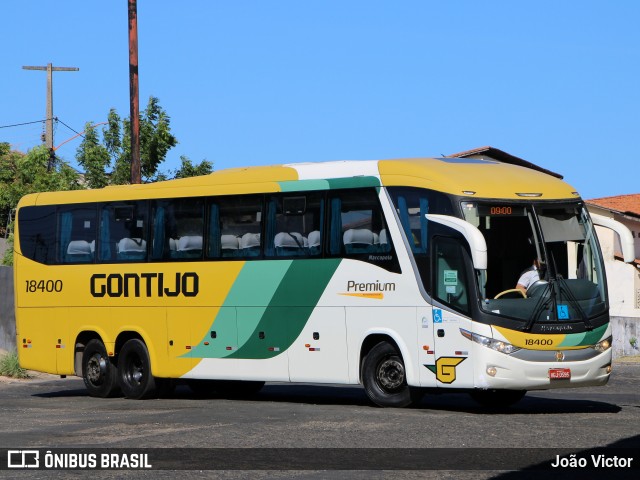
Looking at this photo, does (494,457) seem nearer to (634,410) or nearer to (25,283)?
(634,410)

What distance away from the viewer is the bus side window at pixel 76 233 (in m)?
24.2

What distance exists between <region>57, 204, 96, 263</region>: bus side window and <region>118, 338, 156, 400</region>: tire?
5.94ft

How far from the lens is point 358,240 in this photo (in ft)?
65.6

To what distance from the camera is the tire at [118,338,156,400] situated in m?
23.3

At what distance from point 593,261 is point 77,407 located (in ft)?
27.3

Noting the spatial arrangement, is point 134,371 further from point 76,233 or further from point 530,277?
point 530,277

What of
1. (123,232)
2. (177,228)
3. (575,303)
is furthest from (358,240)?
(123,232)

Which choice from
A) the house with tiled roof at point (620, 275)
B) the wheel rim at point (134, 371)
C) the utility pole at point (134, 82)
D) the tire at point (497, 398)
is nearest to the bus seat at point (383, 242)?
the tire at point (497, 398)

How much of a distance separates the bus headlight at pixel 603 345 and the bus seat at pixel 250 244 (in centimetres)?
558

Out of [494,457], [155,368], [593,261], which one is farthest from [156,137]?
[494,457]

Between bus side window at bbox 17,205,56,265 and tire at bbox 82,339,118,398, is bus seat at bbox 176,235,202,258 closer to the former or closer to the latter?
tire at bbox 82,339,118,398

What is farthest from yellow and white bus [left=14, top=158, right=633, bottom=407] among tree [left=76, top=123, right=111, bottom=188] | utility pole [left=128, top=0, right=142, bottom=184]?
tree [left=76, top=123, right=111, bottom=188]

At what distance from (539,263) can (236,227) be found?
5.29 metres

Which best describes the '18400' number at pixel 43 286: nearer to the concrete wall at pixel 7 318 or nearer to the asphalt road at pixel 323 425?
the asphalt road at pixel 323 425
